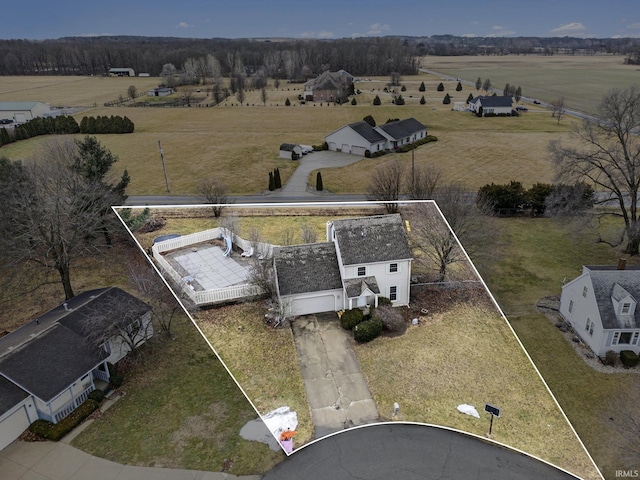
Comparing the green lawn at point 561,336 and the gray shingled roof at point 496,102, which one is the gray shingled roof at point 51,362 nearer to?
the green lawn at point 561,336

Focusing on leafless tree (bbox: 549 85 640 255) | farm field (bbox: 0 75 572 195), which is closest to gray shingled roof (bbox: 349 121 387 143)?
farm field (bbox: 0 75 572 195)

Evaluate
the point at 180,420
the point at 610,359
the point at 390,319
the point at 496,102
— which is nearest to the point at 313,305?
the point at 390,319

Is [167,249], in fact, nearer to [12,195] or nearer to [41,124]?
[12,195]

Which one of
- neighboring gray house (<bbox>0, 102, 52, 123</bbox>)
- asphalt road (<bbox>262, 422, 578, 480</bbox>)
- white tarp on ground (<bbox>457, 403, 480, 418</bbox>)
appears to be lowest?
asphalt road (<bbox>262, 422, 578, 480</bbox>)

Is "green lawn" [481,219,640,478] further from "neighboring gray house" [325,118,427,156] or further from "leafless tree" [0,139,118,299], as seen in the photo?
"neighboring gray house" [325,118,427,156]

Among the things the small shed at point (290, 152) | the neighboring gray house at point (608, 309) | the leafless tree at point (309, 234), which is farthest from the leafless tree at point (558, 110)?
the leafless tree at point (309, 234)
